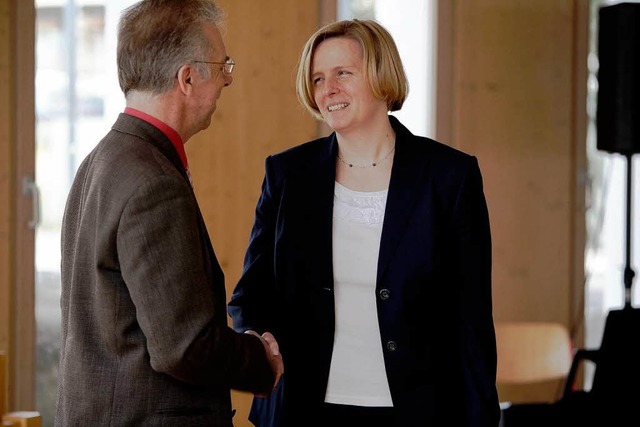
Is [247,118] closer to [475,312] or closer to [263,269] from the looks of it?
[263,269]

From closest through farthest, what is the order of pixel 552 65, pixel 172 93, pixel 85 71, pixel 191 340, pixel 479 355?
pixel 191 340, pixel 172 93, pixel 479 355, pixel 85 71, pixel 552 65

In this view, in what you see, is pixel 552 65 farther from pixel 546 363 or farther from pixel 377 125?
pixel 377 125

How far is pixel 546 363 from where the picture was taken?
14.0 ft

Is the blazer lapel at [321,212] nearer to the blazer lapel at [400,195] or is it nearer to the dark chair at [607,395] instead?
the blazer lapel at [400,195]

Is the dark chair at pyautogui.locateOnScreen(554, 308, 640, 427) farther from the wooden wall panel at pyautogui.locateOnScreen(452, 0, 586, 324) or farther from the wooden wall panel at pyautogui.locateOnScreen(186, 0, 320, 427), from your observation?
the wooden wall panel at pyautogui.locateOnScreen(186, 0, 320, 427)

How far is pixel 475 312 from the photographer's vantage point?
2.08m

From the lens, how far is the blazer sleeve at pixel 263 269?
2.17 metres

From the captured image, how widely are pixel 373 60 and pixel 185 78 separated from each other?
2.28ft

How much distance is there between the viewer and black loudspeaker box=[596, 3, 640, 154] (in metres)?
4.18

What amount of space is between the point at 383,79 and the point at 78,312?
1.03 m

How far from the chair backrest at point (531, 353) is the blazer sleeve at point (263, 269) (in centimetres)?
241

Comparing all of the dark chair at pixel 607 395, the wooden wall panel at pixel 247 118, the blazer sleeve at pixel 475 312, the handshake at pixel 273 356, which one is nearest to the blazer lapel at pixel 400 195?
the blazer sleeve at pixel 475 312

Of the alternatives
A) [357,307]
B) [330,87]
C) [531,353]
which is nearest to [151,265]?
[357,307]

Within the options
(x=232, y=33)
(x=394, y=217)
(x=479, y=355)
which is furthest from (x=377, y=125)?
(x=232, y=33)
